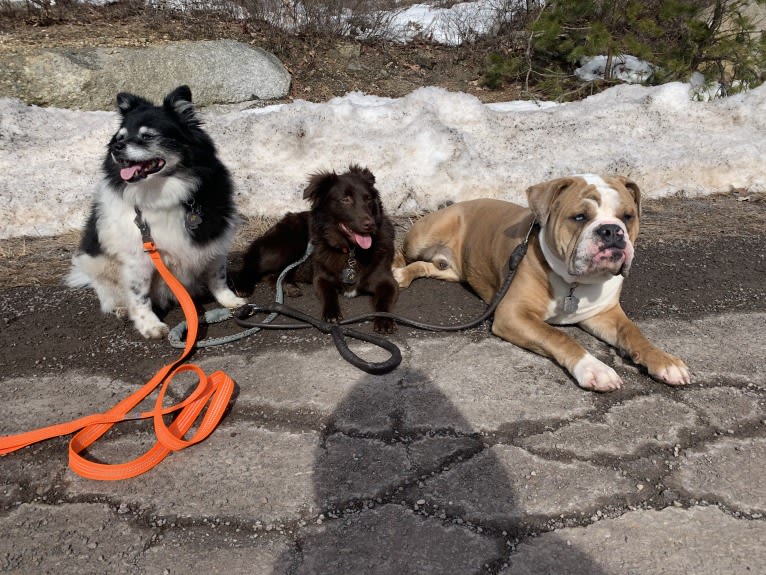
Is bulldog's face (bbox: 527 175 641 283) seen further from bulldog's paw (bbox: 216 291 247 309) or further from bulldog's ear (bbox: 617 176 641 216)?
bulldog's paw (bbox: 216 291 247 309)

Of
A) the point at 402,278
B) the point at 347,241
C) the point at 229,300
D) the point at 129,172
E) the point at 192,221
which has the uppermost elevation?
the point at 129,172

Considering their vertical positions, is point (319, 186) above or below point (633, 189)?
below

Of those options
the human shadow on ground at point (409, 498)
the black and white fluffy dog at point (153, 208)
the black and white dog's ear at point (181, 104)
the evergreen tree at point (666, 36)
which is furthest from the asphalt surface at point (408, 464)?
the evergreen tree at point (666, 36)

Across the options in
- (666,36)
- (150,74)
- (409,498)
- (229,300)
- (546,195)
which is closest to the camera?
(409,498)

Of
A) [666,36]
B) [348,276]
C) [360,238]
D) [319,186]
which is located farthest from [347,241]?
[666,36]

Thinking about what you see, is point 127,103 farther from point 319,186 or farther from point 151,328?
point 151,328

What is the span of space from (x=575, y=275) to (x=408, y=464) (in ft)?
4.96

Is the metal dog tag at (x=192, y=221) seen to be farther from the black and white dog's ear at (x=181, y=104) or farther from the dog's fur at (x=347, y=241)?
the dog's fur at (x=347, y=241)

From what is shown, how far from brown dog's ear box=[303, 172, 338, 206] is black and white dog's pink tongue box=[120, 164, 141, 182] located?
122 centimetres

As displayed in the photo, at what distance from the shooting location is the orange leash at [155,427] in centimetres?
239

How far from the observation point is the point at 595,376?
9.55ft

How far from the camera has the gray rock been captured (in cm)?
741

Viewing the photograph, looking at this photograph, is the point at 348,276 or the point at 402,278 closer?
the point at 348,276

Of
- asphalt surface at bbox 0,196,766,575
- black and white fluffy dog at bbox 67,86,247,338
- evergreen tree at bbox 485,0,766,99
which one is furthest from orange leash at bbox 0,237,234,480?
evergreen tree at bbox 485,0,766,99
